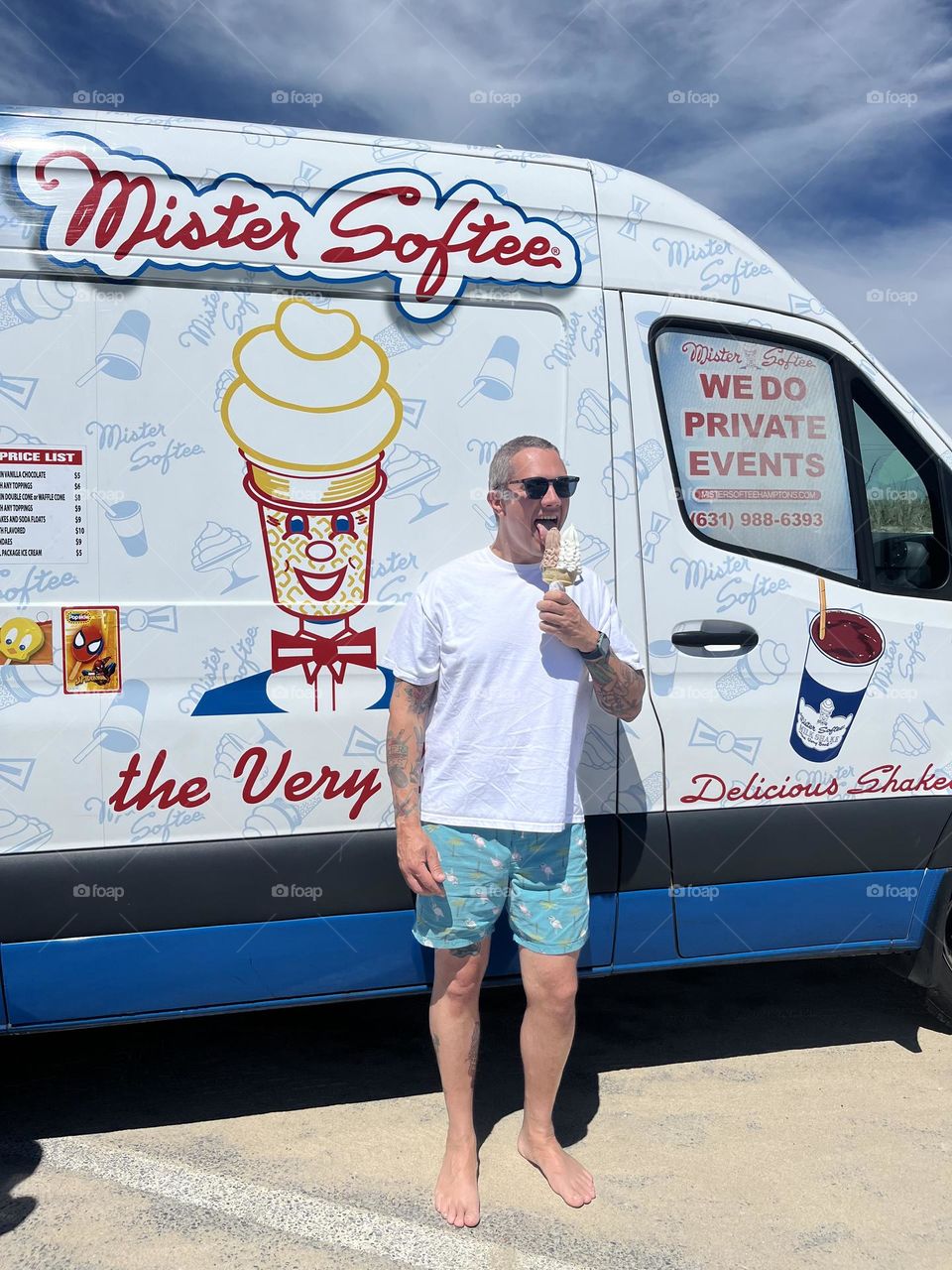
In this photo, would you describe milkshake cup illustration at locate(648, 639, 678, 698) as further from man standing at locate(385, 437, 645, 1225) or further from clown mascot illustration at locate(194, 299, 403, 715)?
clown mascot illustration at locate(194, 299, 403, 715)

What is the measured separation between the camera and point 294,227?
2732 millimetres

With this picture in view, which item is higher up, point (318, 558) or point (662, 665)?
Result: point (318, 558)

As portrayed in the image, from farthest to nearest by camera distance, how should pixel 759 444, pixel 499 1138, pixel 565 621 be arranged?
1. pixel 759 444
2. pixel 499 1138
3. pixel 565 621

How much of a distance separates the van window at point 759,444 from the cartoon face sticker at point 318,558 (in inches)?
37.5

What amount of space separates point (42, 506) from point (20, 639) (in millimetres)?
329

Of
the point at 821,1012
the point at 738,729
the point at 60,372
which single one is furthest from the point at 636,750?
the point at 60,372

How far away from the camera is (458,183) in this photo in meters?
2.86

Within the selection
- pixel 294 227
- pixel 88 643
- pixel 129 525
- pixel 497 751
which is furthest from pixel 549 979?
pixel 294 227

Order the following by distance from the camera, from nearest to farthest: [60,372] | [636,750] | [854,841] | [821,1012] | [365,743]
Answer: [60,372] → [365,743] → [636,750] → [854,841] → [821,1012]

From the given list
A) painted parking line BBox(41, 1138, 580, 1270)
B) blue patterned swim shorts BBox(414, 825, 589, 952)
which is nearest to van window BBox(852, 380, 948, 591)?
blue patterned swim shorts BBox(414, 825, 589, 952)

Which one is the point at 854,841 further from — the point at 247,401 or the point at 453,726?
the point at 247,401

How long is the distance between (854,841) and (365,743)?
1524mm

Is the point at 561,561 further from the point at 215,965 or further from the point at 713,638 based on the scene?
the point at 215,965

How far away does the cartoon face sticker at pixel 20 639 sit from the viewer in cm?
255
